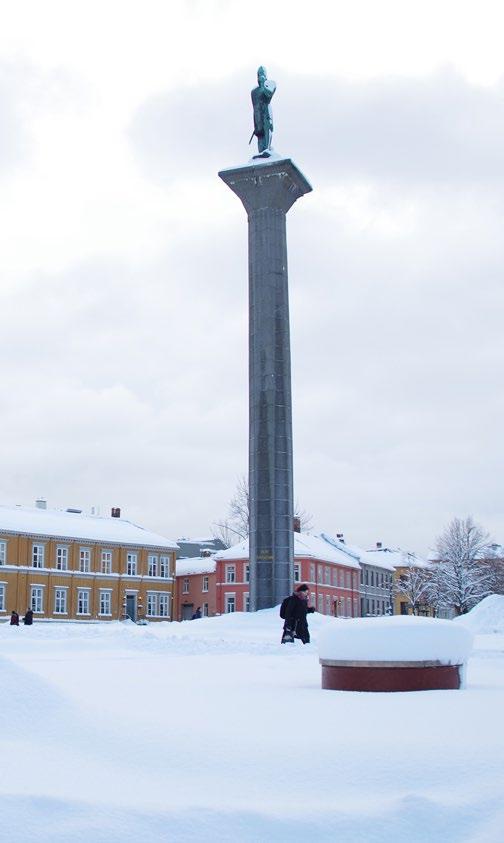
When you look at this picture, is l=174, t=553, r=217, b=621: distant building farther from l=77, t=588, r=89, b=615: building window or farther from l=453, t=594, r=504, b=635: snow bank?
l=453, t=594, r=504, b=635: snow bank

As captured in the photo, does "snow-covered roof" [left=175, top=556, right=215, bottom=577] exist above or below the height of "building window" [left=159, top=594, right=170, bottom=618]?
above

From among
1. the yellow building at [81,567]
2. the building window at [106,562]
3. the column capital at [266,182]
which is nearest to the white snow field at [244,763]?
the column capital at [266,182]

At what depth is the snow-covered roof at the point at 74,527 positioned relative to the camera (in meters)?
72.6

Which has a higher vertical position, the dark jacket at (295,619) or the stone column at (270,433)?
the stone column at (270,433)

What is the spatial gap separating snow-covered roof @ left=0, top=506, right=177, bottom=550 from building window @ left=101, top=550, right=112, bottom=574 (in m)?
0.89

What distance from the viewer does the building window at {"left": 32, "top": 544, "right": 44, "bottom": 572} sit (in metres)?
72.6

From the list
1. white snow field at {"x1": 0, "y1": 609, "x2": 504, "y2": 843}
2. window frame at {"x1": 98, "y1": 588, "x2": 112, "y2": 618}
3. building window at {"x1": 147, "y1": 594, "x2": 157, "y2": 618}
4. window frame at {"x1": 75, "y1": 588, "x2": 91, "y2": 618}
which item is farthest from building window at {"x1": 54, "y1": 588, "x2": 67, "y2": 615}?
white snow field at {"x1": 0, "y1": 609, "x2": 504, "y2": 843}

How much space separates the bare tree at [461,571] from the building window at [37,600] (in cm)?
3246

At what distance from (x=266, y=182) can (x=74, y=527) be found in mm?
42865

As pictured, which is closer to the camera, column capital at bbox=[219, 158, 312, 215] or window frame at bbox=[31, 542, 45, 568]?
column capital at bbox=[219, 158, 312, 215]

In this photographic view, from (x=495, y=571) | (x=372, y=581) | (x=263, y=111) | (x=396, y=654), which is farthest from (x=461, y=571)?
(x=396, y=654)

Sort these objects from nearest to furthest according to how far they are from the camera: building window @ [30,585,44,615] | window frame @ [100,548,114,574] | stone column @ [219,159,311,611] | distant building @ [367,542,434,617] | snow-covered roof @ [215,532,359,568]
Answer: stone column @ [219,159,311,611], building window @ [30,585,44,615], window frame @ [100,548,114,574], snow-covered roof @ [215,532,359,568], distant building @ [367,542,434,617]

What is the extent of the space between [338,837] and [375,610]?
107 meters

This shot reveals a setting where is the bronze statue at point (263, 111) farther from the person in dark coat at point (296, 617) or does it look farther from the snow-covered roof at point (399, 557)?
the snow-covered roof at point (399, 557)
